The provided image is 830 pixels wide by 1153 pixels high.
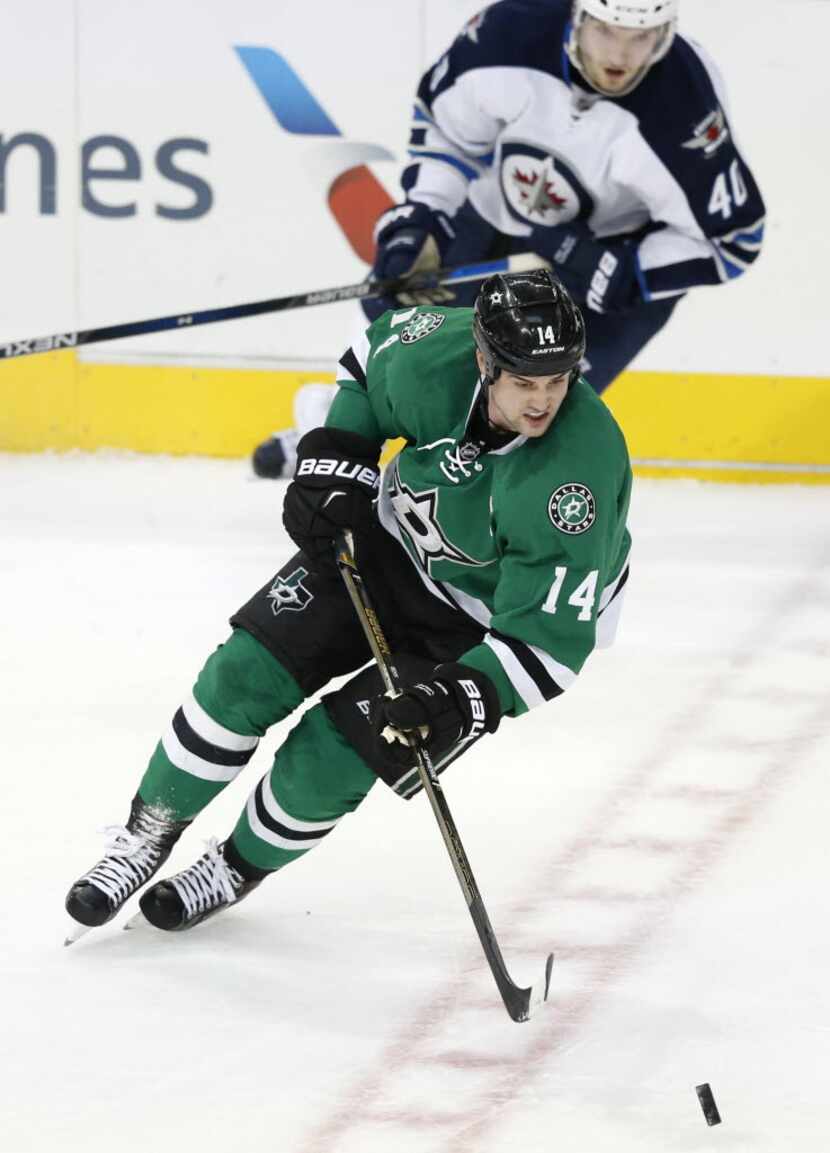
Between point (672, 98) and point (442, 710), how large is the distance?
269 centimetres

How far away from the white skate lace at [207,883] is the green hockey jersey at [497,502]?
0.47m

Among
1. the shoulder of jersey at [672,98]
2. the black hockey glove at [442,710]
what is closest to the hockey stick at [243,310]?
the shoulder of jersey at [672,98]

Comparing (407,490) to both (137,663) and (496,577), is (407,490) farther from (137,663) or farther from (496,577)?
(137,663)

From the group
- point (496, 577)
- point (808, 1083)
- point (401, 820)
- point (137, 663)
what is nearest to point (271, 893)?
point (401, 820)

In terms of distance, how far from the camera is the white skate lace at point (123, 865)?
271 cm

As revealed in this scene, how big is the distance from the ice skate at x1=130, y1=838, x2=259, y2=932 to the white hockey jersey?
7.76 feet

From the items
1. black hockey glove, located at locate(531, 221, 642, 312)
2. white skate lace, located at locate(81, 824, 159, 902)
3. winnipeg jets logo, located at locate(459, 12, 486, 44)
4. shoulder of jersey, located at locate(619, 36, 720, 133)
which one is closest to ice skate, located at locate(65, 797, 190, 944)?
white skate lace, located at locate(81, 824, 159, 902)

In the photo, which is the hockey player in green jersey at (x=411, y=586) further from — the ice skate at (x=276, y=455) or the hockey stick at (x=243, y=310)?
the ice skate at (x=276, y=455)

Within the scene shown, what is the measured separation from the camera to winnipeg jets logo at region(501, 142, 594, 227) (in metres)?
4.81

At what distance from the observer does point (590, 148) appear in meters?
4.75

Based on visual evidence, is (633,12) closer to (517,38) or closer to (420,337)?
(517,38)

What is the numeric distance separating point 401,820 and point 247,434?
119 inches

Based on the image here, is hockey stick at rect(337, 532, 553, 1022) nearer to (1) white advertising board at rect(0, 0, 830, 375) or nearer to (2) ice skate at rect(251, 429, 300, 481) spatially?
(2) ice skate at rect(251, 429, 300, 481)

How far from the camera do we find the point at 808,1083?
7.69ft
